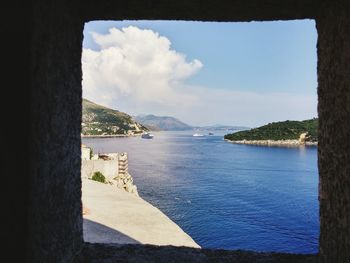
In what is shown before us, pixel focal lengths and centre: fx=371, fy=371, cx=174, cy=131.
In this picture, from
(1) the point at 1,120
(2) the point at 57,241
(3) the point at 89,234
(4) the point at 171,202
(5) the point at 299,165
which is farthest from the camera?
(5) the point at 299,165

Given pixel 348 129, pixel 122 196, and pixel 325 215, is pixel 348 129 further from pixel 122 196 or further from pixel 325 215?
pixel 122 196

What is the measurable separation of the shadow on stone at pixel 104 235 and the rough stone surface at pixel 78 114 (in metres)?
8.81

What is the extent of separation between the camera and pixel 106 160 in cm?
3238

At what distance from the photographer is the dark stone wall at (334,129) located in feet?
7.51

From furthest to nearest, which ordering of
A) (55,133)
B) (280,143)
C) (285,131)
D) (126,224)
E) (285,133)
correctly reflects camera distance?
(285,131) → (285,133) → (280,143) → (126,224) → (55,133)

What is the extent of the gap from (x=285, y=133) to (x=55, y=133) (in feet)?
474

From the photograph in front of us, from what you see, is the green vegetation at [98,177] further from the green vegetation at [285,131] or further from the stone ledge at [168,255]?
the green vegetation at [285,131]

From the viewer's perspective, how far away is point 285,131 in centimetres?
14150

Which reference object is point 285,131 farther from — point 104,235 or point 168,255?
point 168,255

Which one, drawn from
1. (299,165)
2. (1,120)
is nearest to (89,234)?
(1,120)

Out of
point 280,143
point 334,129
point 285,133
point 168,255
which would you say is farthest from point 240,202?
point 285,133

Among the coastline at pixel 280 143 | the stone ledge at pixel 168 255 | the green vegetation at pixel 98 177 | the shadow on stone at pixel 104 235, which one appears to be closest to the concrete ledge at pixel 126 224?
the shadow on stone at pixel 104 235

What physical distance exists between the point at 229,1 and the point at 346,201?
4.78ft

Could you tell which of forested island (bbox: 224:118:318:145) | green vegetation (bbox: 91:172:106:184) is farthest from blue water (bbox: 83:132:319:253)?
forested island (bbox: 224:118:318:145)
